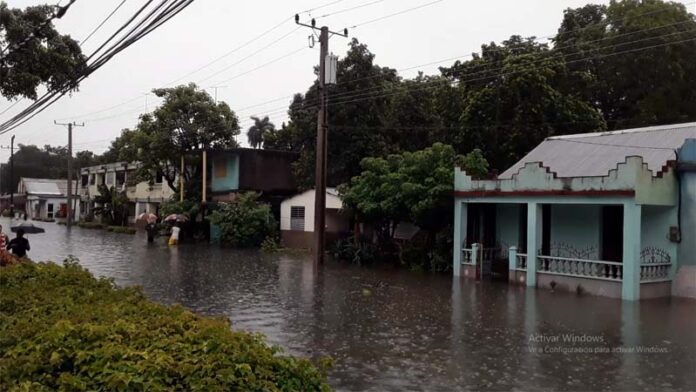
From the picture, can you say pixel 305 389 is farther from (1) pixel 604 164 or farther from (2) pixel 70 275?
(1) pixel 604 164

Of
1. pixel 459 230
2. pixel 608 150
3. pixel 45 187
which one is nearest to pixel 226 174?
pixel 459 230

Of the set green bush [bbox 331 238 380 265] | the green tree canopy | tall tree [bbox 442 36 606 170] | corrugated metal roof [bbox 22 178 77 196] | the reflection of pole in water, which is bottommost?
the reflection of pole in water

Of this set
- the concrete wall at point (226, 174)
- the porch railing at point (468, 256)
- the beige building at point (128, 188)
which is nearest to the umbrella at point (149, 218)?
the beige building at point (128, 188)

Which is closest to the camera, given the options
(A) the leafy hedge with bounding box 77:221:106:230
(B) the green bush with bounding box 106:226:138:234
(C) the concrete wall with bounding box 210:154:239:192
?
(C) the concrete wall with bounding box 210:154:239:192

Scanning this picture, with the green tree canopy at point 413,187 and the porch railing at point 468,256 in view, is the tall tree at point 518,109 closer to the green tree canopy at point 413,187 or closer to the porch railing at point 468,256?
the green tree canopy at point 413,187

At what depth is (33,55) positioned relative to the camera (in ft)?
43.4

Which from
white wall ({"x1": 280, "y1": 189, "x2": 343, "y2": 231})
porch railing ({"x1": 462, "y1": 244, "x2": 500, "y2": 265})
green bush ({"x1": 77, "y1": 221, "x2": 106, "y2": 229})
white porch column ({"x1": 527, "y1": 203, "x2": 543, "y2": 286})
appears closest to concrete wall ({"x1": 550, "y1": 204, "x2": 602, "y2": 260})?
white porch column ({"x1": 527, "y1": 203, "x2": 543, "y2": 286})

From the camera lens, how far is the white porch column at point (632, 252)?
1627 centimetres

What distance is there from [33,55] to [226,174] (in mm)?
25996

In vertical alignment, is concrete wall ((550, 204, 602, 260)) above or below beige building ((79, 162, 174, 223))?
below

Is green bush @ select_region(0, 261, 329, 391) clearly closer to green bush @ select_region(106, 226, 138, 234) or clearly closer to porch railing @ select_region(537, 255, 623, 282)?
porch railing @ select_region(537, 255, 623, 282)

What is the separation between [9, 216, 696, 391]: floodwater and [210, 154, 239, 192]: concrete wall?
16048mm

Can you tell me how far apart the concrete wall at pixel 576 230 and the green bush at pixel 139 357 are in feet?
50.7

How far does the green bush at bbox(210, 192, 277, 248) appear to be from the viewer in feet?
109
